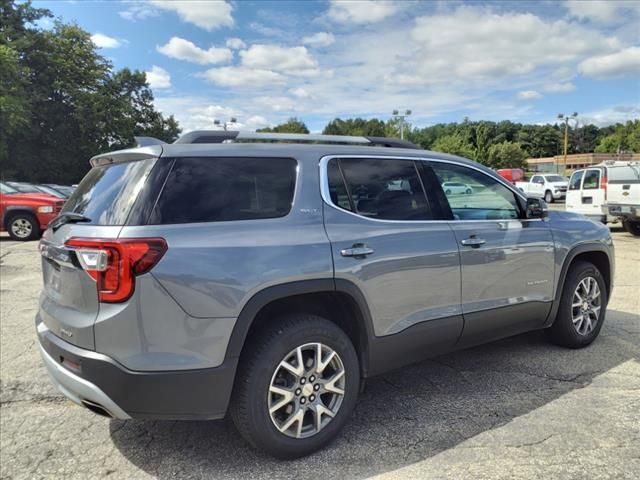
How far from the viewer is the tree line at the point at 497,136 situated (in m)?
66.0

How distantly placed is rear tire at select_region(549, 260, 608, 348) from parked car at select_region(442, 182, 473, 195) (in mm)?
1317

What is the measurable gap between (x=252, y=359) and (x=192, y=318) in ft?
1.37

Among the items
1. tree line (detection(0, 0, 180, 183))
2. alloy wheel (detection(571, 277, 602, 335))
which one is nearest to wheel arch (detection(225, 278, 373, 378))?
alloy wheel (detection(571, 277, 602, 335))

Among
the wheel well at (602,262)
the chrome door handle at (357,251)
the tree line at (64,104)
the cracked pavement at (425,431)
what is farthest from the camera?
the tree line at (64,104)

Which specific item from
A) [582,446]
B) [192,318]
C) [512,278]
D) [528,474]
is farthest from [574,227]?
[192,318]

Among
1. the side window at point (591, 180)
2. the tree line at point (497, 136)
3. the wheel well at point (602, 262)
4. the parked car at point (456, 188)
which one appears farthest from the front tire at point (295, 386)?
the tree line at point (497, 136)

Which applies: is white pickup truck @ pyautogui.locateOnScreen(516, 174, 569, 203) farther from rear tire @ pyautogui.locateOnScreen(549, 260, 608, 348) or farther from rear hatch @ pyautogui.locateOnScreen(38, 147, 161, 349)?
rear hatch @ pyautogui.locateOnScreen(38, 147, 161, 349)

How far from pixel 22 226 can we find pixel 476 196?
12.7 meters

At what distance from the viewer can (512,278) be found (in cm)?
386

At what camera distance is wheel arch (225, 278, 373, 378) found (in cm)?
260

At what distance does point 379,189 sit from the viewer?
3332mm

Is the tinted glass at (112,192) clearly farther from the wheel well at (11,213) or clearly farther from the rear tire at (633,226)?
the rear tire at (633,226)

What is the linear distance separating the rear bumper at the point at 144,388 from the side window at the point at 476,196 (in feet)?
6.79

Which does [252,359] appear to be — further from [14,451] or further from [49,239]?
[14,451]
